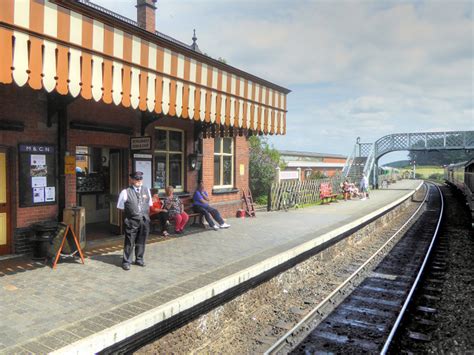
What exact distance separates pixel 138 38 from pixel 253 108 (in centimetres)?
357

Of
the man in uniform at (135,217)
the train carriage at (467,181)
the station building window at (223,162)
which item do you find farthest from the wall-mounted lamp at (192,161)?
the train carriage at (467,181)

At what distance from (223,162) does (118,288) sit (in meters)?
7.69

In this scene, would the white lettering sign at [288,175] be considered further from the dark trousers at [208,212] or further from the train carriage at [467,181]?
the train carriage at [467,181]

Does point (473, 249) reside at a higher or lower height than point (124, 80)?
lower

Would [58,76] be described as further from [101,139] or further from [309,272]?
[309,272]

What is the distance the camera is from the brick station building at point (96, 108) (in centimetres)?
481

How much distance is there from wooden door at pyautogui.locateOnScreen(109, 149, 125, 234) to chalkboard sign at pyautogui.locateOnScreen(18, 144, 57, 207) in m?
1.72

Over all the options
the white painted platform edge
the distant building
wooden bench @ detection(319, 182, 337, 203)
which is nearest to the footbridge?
the distant building

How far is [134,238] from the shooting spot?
20.2 feet

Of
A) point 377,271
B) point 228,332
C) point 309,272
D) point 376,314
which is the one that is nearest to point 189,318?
point 228,332

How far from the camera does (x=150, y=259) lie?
21.8ft

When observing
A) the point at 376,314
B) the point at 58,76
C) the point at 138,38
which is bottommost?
the point at 376,314

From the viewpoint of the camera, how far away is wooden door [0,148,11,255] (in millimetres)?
6289

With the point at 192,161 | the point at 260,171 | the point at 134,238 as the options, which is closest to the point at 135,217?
the point at 134,238
